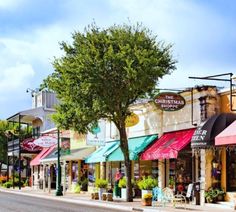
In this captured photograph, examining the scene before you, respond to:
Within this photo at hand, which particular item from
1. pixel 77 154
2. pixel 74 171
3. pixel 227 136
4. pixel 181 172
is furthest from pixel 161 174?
pixel 74 171

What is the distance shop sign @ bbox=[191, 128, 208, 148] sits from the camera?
25000mm

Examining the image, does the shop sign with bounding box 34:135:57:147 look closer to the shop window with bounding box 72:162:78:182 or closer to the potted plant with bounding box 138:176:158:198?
the shop window with bounding box 72:162:78:182

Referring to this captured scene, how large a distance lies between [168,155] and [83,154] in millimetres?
15070

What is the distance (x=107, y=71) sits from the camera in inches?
1121

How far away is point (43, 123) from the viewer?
5928 cm

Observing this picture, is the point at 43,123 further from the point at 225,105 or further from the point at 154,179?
the point at 225,105

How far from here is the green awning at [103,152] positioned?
1432 inches

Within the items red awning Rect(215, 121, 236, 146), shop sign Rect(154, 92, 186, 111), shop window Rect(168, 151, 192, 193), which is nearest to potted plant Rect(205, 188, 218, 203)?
shop window Rect(168, 151, 192, 193)

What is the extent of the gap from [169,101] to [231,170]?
4.79m

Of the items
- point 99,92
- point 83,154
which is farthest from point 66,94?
point 83,154

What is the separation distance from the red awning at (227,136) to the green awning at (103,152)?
12967 mm

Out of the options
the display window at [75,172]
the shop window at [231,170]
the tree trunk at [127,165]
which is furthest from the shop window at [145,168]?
the display window at [75,172]

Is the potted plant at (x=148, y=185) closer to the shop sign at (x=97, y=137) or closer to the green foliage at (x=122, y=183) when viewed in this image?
the green foliage at (x=122, y=183)

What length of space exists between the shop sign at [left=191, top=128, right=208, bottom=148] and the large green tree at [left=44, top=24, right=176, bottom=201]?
4270 mm
